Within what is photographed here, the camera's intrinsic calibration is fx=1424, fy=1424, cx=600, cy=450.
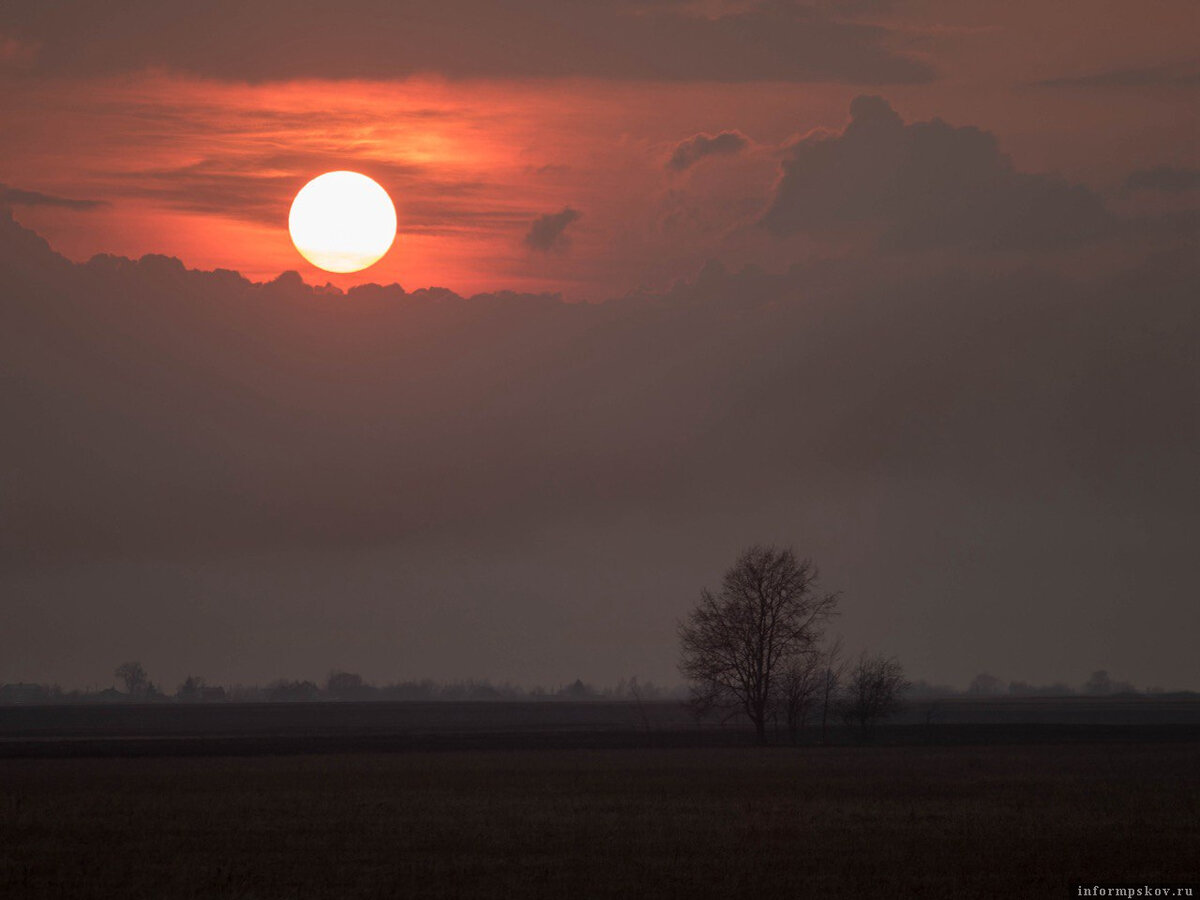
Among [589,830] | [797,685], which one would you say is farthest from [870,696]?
[589,830]

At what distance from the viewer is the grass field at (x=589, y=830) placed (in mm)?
31438

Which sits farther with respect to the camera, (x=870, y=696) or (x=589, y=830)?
(x=870, y=696)

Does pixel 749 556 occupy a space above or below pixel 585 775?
above

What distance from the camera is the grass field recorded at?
103 ft

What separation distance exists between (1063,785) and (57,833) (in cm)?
3447

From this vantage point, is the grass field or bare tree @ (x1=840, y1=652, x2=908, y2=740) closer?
the grass field

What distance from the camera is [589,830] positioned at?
3962 cm

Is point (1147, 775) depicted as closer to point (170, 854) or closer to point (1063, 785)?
point (1063, 785)

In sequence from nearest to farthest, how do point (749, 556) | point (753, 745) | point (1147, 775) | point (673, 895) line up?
point (673, 895) < point (1147, 775) < point (753, 745) < point (749, 556)

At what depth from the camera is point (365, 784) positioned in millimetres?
53312

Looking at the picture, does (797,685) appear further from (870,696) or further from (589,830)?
(589,830)

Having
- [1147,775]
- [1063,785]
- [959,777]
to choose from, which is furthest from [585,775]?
[1147,775]

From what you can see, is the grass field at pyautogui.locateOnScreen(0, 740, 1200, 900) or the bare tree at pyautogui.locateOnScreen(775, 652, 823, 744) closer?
the grass field at pyautogui.locateOnScreen(0, 740, 1200, 900)

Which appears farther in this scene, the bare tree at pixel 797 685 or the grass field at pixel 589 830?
the bare tree at pixel 797 685
